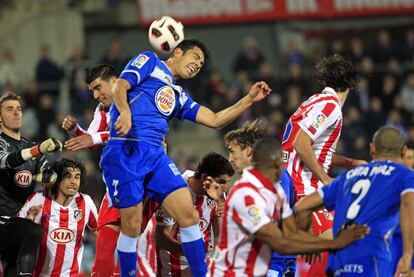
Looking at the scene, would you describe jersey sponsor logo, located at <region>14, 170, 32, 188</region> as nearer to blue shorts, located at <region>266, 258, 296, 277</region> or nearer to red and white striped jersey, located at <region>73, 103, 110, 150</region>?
red and white striped jersey, located at <region>73, 103, 110, 150</region>

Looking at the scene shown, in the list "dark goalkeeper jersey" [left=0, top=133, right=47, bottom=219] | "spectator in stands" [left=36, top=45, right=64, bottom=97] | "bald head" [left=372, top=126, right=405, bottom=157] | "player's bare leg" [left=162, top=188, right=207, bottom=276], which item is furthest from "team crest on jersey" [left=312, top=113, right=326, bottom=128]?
"spectator in stands" [left=36, top=45, right=64, bottom=97]

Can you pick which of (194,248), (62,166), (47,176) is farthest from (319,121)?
(47,176)

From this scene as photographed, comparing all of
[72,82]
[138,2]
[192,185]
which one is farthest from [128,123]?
[138,2]

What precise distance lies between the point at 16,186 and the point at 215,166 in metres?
2.06

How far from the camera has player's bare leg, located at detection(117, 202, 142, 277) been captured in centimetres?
829

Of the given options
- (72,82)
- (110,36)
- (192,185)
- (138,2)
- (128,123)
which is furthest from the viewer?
(110,36)

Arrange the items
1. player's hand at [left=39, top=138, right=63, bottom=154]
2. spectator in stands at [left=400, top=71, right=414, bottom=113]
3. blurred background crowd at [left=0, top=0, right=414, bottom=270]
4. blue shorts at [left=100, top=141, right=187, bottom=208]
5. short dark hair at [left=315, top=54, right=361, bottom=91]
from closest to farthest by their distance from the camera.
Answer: blue shorts at [left=100, top=141, right=187, bottom=208]
player's hand at [left=39, top=138, right=63, bottom=154]
short dark hair at [left=315, top=54, right=361, bottom=91]
blurred background crowd at [left=0, top=0, right=414, bottom=270]
spectator in stands at [left=400, top=71, right=414, bottom=113]

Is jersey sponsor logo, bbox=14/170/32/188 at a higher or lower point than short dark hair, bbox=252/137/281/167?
lower

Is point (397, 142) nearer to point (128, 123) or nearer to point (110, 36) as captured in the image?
point (128, 123)

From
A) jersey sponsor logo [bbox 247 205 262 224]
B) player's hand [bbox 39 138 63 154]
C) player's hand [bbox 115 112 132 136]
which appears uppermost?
player's hand [bbox 115 112 132 136]

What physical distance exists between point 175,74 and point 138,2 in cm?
1318

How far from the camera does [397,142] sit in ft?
24.1

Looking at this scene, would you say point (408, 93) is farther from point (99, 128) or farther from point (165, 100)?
point (165, 100)

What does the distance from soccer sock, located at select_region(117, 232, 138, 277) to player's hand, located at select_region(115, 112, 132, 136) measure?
3.29ft
